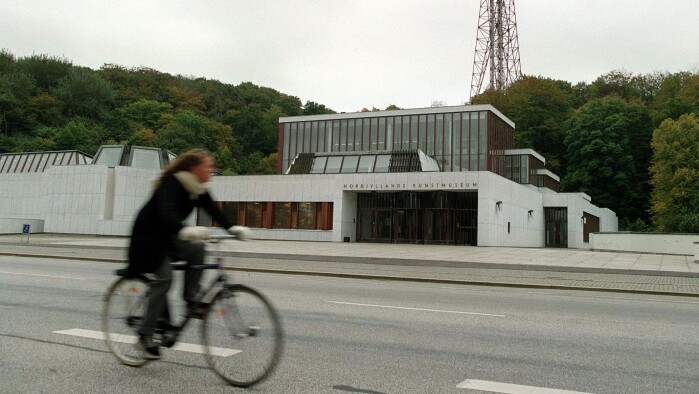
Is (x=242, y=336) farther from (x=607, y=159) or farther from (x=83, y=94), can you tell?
(x=83, y=94)

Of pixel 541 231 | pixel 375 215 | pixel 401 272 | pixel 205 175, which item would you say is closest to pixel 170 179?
pixel 205 175

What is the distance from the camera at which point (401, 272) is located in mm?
16797

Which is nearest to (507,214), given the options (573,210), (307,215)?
(573,210)

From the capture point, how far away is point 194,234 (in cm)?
444

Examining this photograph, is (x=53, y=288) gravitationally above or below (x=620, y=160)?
below

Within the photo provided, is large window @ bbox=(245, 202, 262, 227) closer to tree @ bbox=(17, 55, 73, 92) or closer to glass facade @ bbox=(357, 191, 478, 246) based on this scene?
glass facade @ bbox=(357, 191, 478, 246)

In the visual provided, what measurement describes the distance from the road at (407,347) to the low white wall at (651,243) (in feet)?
75.8

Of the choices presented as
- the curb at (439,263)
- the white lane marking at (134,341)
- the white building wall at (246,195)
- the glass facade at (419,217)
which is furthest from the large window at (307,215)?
the white lane marking at (134,341)

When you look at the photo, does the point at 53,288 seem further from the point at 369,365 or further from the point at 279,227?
the point at 279,227

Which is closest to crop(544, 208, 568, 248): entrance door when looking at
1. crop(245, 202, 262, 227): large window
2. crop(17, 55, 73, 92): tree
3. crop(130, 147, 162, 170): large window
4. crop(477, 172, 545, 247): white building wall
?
crop(477, 172, 545, 247): white building wall

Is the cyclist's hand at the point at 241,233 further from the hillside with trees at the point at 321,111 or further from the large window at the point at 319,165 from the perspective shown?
the hillside with trees at the point at 321,111

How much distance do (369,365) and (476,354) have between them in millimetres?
1287

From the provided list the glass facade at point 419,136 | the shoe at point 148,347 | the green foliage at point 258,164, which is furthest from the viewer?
the green foliage at point 258,164

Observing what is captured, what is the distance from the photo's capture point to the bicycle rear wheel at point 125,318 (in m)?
5.13
